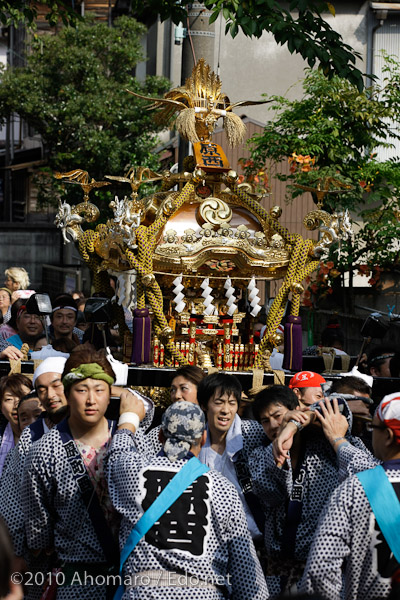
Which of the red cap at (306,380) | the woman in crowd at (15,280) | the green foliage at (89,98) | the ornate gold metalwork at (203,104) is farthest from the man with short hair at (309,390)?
the green foliage at (89,98)

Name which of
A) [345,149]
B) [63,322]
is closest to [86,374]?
[63,322]

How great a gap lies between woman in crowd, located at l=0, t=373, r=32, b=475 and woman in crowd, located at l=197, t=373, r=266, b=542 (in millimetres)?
1186

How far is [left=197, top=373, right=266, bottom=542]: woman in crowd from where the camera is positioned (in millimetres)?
4262

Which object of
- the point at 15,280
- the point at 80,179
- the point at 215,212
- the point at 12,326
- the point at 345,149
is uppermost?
the point at 345,149

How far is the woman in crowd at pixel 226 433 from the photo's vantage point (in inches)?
168

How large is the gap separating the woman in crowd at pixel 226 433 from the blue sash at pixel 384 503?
1.15m

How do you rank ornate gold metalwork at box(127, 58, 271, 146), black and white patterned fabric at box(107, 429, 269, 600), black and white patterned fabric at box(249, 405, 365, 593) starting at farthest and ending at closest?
ornate gold metalwork at box(127, 58, 271, 146)
black and white patterned fabric at box(249, 405, 365, 593)
black and white patterned fabric at box(107, 429, 269, 600)

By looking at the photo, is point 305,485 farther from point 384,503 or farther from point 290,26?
point 290,26

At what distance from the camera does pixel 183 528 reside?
3246 mm

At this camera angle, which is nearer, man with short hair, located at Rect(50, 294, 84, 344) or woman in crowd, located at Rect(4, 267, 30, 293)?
man with short hair, located at Rect(50, 294, 84, 344)

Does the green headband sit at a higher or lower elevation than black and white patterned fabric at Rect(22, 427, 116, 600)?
higher

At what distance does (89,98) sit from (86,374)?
14.7 metres

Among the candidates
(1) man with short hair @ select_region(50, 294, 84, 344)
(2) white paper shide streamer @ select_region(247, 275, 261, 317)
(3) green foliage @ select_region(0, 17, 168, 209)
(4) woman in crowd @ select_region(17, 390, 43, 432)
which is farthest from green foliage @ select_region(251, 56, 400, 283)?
(4) woman in crowd @ select_region(17, 390, 43, 432)

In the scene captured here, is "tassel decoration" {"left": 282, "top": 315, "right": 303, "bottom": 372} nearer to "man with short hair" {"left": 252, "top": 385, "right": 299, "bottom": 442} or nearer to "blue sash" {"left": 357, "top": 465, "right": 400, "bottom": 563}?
"man with short hair" {"left": 252, "top": 385, "right": 299, "bottom": 442}
